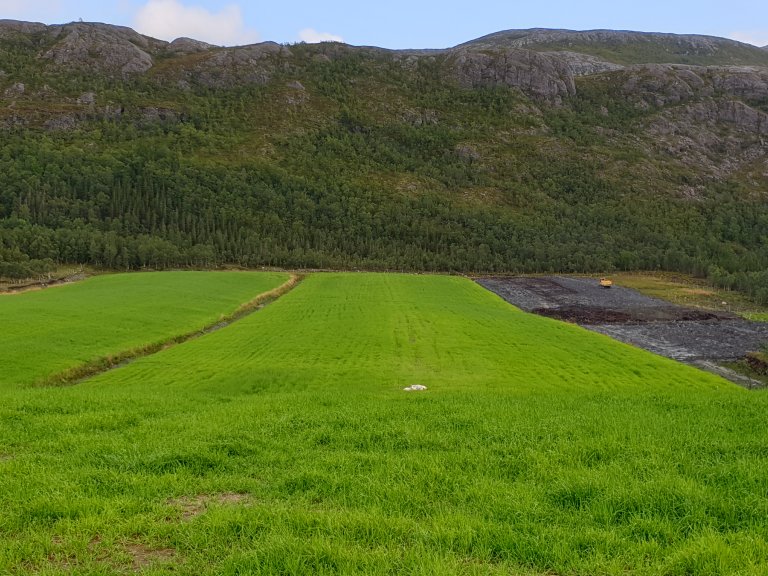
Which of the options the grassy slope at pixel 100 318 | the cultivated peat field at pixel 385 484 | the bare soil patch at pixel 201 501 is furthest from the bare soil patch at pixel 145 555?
the grassy slope at pixel 100 318

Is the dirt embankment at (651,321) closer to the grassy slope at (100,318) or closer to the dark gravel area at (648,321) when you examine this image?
the dark gravel area at (648,321)

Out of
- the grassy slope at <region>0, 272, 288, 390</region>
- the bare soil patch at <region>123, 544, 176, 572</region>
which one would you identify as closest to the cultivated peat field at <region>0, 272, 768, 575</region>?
the bare soil patch at <region>123, 544, 176, 572</region>

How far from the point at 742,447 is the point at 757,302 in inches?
4266

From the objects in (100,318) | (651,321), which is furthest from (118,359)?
(651,321)

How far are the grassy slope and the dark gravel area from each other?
48.7m

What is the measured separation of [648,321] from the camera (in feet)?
233

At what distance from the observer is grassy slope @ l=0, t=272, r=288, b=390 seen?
36688 millimetres

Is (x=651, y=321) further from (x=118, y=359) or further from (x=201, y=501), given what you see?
(x=201, y=501)

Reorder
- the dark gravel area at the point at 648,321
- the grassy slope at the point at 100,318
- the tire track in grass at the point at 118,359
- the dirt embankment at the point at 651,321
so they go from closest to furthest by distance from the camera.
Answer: the tire track in grass at the point at 118,359 < the grassy slope at the point at 100,318 < the dirt embankment at the point at 651,321 < the dark gravel area at the point at 648,321

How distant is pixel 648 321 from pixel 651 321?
1.27ft

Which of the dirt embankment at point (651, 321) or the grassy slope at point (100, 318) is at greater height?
the grassy slope at point (100, 318)

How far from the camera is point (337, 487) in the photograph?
9492 millimetres

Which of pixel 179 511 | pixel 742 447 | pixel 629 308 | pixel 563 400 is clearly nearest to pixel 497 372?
pixel 563 400

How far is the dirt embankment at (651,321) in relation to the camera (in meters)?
52.6
